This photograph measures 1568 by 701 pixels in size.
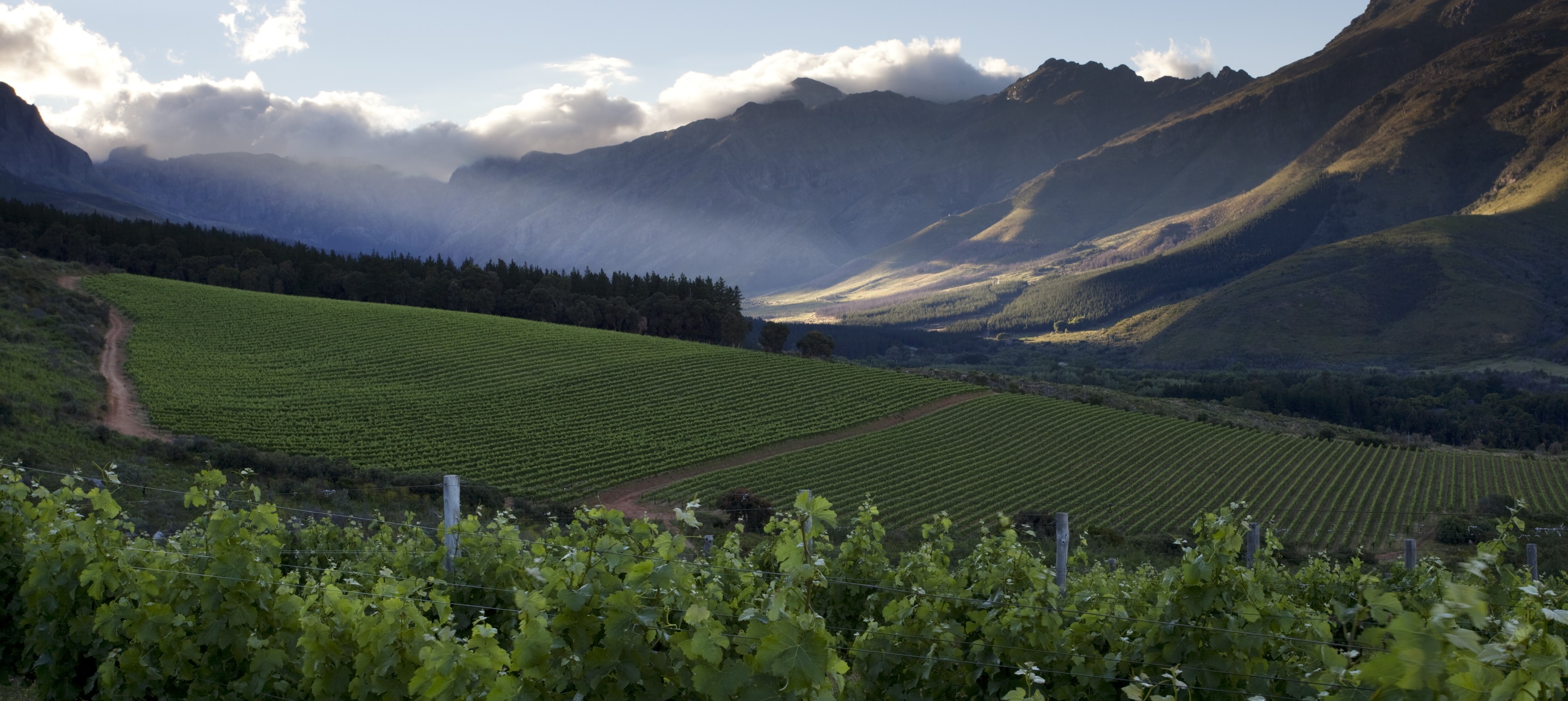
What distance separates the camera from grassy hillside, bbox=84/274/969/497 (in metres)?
44.1

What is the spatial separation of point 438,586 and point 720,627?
6154 millimetres

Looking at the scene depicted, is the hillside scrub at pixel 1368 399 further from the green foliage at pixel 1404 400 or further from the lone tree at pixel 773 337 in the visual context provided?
the lone tree at pixel 773 337

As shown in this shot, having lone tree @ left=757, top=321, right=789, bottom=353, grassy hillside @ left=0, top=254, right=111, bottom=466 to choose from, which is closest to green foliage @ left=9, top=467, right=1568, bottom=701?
grassy hillside @ left=0, top=254, right=111, bottom=466

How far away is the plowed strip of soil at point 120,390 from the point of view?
4059 centimetres

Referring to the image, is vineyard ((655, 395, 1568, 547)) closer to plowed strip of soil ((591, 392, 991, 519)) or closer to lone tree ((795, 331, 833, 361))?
plowed strip of soil ((591, 392, 991, 519))

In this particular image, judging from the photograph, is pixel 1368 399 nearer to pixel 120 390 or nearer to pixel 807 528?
pixel 807 528

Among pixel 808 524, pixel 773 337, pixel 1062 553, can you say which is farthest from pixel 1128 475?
pixel 773 337

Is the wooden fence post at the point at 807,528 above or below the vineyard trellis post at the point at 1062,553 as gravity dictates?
above

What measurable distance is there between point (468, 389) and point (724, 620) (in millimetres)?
53871

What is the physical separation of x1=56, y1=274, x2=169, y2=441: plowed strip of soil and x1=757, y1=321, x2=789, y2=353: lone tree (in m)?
63.4

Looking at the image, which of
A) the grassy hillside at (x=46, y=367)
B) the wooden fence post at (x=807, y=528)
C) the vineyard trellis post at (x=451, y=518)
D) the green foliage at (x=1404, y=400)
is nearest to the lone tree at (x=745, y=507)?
the grassy hillside at (x=46, y=367)

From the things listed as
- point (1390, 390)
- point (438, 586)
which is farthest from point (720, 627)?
point (1390, 390)

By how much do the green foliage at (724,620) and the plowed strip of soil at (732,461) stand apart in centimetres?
1989

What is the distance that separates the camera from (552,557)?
8.75 metres
